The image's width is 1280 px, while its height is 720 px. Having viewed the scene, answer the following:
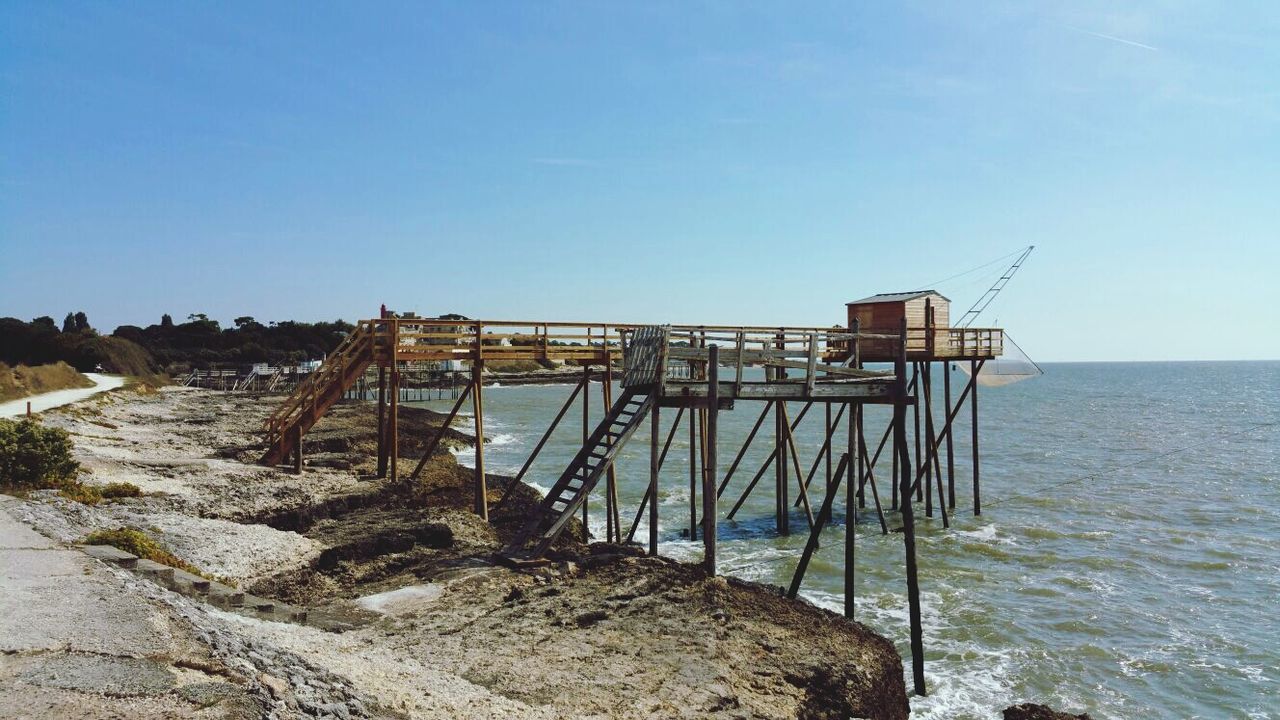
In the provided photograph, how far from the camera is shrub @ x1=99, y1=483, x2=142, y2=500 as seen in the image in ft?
54.6

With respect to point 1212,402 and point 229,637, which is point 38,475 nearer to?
point 229,637

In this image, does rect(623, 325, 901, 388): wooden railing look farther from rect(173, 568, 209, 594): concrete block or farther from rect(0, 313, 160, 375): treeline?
rect(0, 313, 160, 375): treeline

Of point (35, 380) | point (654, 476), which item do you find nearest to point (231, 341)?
point (35, 380)

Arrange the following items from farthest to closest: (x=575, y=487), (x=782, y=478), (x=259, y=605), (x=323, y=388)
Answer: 1. (x=782, y=478)
2. (x=323, y=388)
3. (x=575, y=487)
4. (x=259, y=605)

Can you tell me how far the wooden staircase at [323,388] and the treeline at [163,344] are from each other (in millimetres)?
36053

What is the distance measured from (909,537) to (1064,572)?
8.32 m

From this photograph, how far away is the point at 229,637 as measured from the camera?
823 cm

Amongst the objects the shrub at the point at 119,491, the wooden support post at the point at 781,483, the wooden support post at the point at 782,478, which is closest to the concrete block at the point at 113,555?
the shrub at the point at 119,491

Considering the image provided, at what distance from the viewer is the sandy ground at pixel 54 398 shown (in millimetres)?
31898

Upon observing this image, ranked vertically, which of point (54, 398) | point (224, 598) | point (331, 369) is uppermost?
point (331, 369)

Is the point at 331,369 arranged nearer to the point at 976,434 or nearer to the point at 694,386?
the point at 694,386

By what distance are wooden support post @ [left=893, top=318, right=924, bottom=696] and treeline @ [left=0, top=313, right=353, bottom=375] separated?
158ft

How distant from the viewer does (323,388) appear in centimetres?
2147

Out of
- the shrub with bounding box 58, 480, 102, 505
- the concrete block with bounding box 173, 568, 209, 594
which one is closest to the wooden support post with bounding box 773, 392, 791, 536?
the concrete block with bounding box 173, 568, 209, 594
